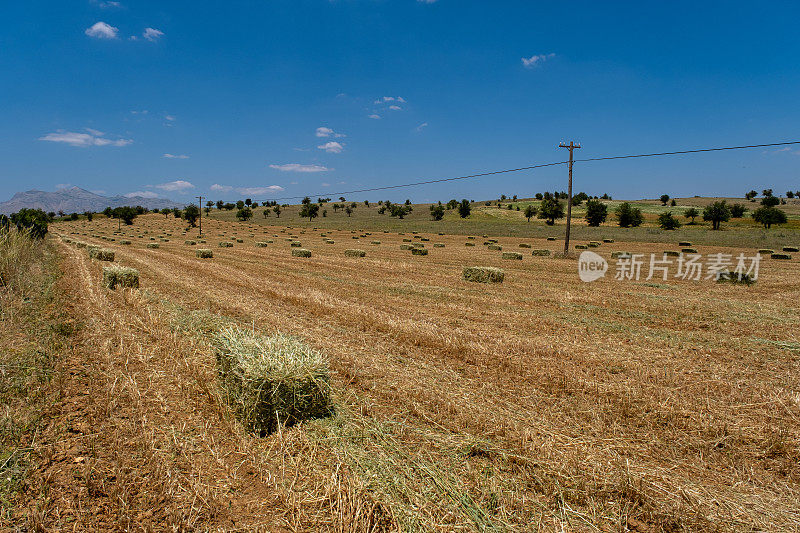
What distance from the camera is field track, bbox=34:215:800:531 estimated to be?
3576 mm

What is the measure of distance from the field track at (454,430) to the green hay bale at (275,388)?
265 mm

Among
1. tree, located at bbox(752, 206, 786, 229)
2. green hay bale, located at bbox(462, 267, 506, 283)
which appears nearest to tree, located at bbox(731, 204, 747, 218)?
tree, located at bbox(752, 206, 786, 229)

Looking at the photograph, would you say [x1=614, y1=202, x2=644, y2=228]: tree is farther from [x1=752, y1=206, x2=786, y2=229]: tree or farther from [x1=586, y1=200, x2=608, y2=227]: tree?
[x1=752, y1=206, x2=786, y2=229]: tree

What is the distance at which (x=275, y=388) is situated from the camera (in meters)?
4.70

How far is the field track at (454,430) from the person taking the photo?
3.58 meters

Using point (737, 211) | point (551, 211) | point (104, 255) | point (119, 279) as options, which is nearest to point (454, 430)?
point (119, 279)

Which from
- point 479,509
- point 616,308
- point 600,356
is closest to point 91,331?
point 479,509

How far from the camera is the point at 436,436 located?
4.63m

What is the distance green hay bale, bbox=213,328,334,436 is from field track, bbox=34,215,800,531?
0.26m

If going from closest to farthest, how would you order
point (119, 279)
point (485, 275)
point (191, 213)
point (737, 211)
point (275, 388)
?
point (275, 388)
point (119, 279)
point (485, 275)
point (191, 213)
point (737, 211)

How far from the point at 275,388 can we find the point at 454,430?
232cm

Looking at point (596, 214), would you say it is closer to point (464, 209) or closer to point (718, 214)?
point (718, 214)

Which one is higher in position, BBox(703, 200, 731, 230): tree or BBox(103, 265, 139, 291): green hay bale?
BBox(703, 200, 731, 230): tree

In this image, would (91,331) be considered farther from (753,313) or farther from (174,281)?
(753,313)
